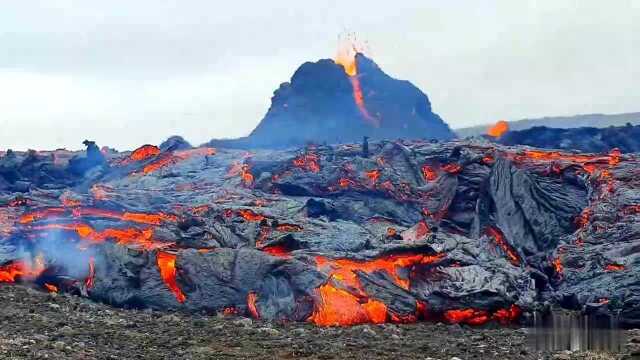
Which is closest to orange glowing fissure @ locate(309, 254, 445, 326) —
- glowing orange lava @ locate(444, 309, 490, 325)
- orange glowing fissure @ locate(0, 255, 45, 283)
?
glowing orange lava @ locate(444, 309, 490, 325)

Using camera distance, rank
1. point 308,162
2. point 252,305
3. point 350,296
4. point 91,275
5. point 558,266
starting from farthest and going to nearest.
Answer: point 308,162 → point 558,266 → point 91,275 → point 252,305 → point 350,296

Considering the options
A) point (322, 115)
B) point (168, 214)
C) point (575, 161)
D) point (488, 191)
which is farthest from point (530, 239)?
point (322, 115)

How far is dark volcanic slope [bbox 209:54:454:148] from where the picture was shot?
257 feet

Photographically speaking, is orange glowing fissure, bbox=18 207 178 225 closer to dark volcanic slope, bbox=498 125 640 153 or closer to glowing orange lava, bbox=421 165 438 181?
glowing orange lava, bbox=421 165 438 181

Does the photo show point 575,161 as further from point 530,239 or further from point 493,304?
point 493,304

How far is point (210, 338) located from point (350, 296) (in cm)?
431

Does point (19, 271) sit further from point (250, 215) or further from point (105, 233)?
point (250, 215)

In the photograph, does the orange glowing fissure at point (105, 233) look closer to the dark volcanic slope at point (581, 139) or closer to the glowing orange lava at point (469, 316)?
the glowing orange lava at point (469, 316)

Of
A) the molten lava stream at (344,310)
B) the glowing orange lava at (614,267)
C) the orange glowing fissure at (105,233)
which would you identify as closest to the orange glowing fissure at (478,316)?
the molten lava stream at (344,310)

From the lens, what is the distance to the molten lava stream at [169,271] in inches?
770

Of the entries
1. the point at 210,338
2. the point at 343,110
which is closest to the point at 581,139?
the point at 210,338

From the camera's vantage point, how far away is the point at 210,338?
15.4m

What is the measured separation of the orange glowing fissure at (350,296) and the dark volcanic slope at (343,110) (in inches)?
2214

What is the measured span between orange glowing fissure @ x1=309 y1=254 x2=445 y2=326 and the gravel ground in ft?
2.57
